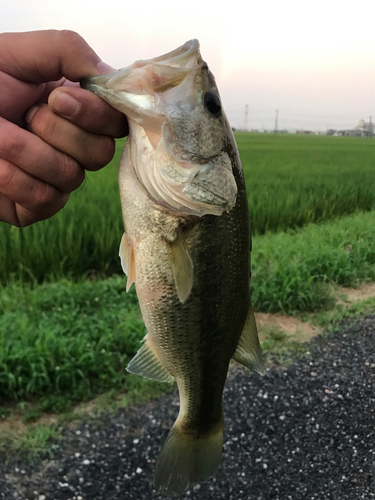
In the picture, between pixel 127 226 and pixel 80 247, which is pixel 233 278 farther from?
pixel 80 247

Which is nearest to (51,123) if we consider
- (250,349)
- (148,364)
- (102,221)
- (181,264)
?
(181,264)

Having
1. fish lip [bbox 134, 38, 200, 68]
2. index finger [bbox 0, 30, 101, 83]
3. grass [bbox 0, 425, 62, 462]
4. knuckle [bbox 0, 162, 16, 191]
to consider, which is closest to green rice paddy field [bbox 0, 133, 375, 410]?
grass [bbox 0, 425, 62, 462]

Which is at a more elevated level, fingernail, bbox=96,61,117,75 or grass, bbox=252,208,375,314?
fingernail, bbox=96,61,117,75

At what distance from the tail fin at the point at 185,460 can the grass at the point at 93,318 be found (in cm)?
147

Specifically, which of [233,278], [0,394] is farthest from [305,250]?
[233,278]

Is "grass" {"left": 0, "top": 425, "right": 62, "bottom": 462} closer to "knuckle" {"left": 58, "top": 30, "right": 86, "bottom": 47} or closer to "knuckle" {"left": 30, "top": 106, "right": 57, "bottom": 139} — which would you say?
"knuckle" {"left": 30, "top": 106, "right": 57, "bottom": 139}

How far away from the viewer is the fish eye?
1358mm

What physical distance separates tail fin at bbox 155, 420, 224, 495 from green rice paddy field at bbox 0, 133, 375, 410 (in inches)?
57.9

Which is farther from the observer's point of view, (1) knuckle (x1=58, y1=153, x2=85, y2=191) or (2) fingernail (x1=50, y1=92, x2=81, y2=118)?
(1) knuckle (x1=58, y1=153, x2=85, y2=191)

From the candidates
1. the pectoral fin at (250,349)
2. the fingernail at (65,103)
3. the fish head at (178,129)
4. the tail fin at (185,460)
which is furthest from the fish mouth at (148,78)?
the tail fin at (185,460)

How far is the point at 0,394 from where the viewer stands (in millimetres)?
3018

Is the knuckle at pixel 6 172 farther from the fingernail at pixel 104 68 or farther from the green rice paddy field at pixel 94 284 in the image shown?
the green rice paddy field at pixel 94 284

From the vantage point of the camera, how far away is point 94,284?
4.43 m

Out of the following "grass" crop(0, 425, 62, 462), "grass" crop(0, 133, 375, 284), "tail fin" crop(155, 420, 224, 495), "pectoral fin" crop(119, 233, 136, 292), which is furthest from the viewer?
"grass" crop(0, 133, 375, 284)
